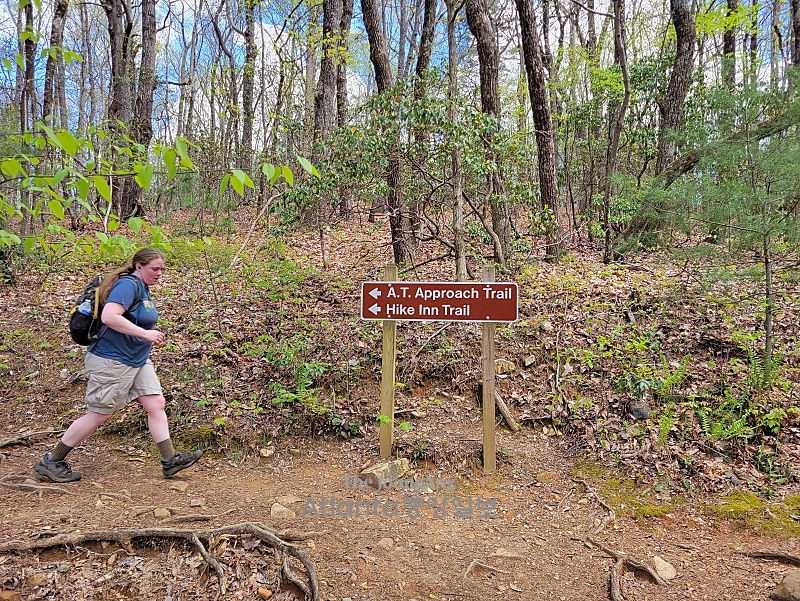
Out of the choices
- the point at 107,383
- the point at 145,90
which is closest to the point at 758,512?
the point at 107,383

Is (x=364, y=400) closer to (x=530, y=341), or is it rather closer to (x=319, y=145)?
(x=530, y=341)

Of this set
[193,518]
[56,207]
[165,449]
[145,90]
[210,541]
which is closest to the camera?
[56,207]

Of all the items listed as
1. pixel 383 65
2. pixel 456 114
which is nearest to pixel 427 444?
pixel 456 114

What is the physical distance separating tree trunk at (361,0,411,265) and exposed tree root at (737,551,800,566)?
4.81m

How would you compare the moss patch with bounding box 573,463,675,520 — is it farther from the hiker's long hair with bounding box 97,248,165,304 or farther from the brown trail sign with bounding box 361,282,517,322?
the hiker's long hair with bounding box 97,248,165,304

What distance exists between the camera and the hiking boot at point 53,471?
4.25 metres

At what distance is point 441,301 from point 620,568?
7.84ft

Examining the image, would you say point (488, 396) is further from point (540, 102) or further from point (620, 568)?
point (540, 102)

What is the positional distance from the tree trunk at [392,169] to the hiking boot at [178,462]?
143 inches

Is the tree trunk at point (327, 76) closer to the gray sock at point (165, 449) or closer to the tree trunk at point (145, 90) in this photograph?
the tree trunk at point (145, 90)

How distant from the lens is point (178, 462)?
4504mm

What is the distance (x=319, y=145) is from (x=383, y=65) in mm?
3175

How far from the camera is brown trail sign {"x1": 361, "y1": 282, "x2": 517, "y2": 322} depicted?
14.7 feet

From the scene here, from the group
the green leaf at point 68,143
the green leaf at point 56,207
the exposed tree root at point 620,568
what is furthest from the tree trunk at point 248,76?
the exposed tree root at point 620,568
